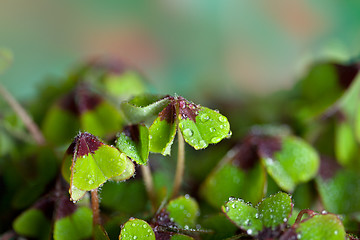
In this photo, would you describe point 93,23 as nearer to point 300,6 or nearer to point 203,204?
point 300,6

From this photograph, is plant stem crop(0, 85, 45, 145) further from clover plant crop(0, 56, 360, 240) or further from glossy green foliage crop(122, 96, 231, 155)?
glossy green foliage crop(122, 96, 231, 155)

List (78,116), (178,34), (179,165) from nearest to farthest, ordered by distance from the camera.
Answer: (179,165), (78,116), (178,34)

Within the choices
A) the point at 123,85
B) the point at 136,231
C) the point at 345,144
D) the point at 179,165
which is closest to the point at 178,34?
the point at 123,85

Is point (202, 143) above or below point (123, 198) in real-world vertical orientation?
above

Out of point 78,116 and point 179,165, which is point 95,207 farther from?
point 78,116

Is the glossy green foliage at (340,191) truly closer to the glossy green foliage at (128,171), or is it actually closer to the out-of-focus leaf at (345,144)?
the out-of-focus leaf at (345,144)

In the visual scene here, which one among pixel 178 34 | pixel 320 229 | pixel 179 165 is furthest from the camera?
pixel 178 34
